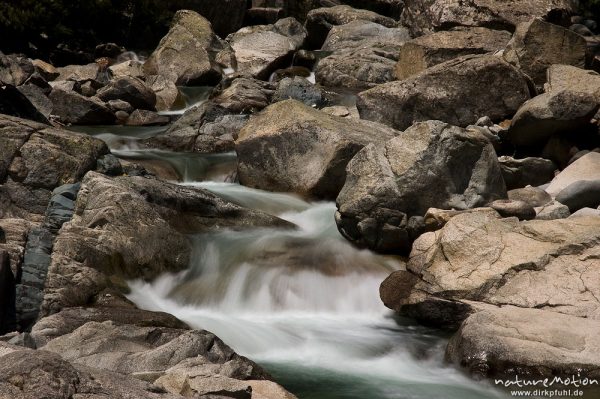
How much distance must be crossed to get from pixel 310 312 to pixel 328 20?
25.5 m

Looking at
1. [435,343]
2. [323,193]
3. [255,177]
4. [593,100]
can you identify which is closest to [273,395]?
[435,343]

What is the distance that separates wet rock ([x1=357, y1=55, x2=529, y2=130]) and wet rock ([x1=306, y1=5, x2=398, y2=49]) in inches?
684

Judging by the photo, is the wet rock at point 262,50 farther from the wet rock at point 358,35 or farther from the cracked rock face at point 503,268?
the cracked rock face at point 503,268

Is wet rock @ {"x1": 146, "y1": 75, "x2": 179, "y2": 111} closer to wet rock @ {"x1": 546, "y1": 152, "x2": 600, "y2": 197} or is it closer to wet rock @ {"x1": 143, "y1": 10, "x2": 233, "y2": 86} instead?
wet rock @ {"x1": 143, "y1": 10, "x2": 233, "y2": 86}

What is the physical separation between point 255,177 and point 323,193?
1493 millimetres

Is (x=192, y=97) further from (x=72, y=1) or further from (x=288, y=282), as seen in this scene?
(x=288, y=282)

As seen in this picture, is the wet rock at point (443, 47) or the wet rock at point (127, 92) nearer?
the wet rock at point (443, 47)

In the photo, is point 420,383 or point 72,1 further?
point 72,1

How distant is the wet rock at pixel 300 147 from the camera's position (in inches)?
485

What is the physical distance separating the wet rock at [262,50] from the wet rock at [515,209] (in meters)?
15.3

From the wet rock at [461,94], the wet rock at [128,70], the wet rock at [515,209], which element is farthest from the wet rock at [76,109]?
the wet rock at [515,209]

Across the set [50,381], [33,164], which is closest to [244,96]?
[33,164]

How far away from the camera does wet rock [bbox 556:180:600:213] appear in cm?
1070

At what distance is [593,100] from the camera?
1265 cm
